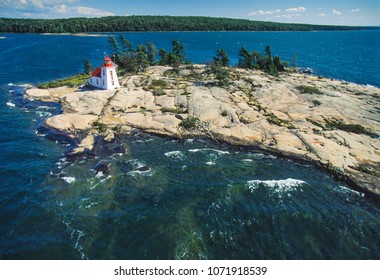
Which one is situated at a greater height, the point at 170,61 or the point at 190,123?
the point at 170,61

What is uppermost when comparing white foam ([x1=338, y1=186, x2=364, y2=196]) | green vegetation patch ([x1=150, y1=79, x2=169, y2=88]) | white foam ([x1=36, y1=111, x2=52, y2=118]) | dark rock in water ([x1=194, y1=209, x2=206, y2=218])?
green vegetation patch ([x1=150, y1=79, x2=169, y2=88])

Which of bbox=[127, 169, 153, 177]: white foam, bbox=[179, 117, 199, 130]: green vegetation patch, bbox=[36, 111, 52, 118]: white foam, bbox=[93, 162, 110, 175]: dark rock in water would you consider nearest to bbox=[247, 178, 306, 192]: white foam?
bbox=[127, 169, 153, 177]: white foam

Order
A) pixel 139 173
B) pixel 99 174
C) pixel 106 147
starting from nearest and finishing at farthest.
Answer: pixel 99 174 → pixel 139 173 → pixel 106 147

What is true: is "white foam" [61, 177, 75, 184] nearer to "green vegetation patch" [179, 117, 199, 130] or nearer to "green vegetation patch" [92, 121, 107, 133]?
"green vegetation patch" [92, 121, 107, 133]

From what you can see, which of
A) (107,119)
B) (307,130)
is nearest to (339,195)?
(307,130)

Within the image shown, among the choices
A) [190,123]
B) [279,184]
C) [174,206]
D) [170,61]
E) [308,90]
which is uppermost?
[170,61]

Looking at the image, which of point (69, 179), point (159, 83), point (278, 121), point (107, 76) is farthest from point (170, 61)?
point (69, 179)

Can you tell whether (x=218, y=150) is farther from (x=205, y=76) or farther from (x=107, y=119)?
(x=205, y=76)

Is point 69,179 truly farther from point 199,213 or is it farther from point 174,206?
point 199,213
